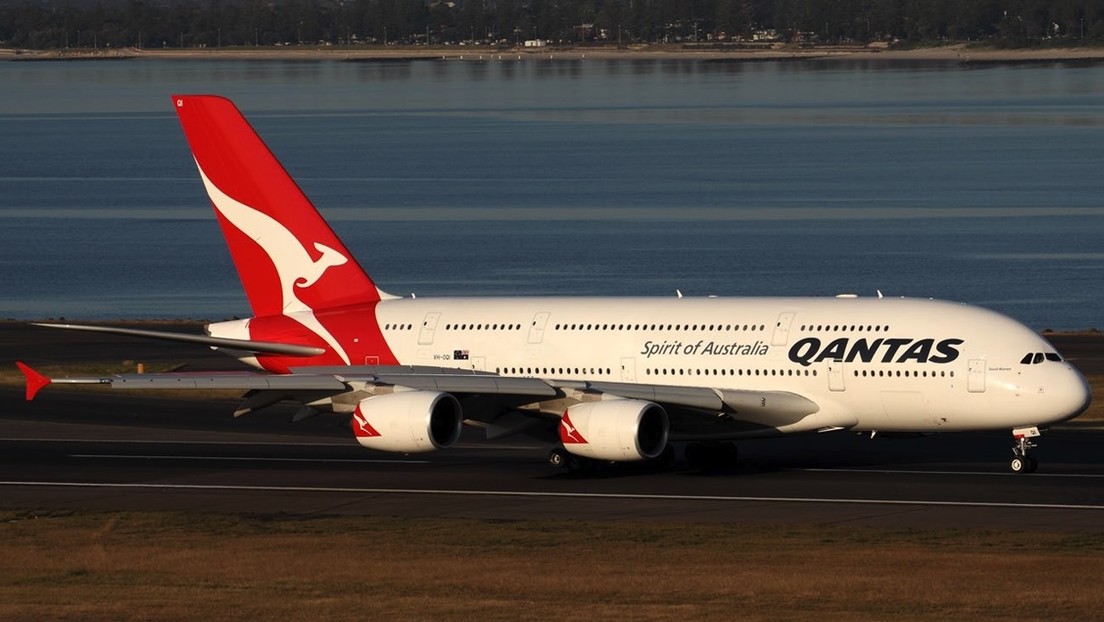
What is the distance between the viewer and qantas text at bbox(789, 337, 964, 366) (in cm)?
4450

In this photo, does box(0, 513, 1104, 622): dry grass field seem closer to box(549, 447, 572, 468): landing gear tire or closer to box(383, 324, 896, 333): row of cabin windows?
box(549, 447, 572, 468): landing gear tire

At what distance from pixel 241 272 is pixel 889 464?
17.6 meters

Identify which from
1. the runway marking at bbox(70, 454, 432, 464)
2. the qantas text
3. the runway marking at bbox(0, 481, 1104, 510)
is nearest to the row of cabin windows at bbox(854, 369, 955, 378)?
the qantas text

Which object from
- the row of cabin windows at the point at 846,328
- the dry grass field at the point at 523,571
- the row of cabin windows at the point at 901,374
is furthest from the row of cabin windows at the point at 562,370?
the dry grass field at the point at 523,571

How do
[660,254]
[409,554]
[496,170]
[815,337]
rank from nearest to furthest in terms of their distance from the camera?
[409,554], [815,337], [660,254], [496,170]

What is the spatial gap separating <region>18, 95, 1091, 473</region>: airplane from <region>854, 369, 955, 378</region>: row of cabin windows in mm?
42

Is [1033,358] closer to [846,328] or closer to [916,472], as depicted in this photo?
[846,328]

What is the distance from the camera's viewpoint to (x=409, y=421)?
44.0 meters

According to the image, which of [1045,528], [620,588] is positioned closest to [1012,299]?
[1045,528]

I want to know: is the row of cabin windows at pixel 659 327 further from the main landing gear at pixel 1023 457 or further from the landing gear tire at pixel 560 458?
the main landing gear at pixel 1023 457

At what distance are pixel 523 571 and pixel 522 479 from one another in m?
12.6

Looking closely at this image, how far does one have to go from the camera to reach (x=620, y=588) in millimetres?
32312

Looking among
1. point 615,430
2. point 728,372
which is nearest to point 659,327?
point 728,372

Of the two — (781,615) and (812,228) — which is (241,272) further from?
(812,228)
